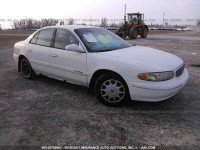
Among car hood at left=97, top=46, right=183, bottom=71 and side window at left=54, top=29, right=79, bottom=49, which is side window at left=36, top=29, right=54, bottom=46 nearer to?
side window at left=54, top=29, right=79, bottom=49

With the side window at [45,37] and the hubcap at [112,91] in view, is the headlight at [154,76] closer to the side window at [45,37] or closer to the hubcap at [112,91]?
the hubcap at [112,91]

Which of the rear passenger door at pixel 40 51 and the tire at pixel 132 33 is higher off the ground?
the tire at pixel 132 33

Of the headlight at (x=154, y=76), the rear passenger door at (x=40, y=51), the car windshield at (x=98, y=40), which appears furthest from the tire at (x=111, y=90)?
the rear passenger door at (x=40, y=51)

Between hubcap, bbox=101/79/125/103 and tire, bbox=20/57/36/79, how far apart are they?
2.45 m

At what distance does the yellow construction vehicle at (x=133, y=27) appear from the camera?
20.0m

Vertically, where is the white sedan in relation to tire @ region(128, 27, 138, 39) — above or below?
below

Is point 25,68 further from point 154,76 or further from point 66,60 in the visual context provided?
point 154,76

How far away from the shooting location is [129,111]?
11.6 feet

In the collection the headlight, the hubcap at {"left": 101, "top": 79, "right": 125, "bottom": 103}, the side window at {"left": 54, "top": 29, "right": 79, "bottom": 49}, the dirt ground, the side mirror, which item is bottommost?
the dirt ground

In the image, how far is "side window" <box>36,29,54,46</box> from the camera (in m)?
4.64

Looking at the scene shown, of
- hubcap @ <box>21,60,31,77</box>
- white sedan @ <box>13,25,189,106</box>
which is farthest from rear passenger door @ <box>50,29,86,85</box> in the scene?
hubcap @ <box>21,60,31,77</box>

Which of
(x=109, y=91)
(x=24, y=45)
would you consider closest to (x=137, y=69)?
(x=109, y=91)

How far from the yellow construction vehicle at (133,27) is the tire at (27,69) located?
15626 millimetres

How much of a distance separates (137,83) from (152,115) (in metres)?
0.62
